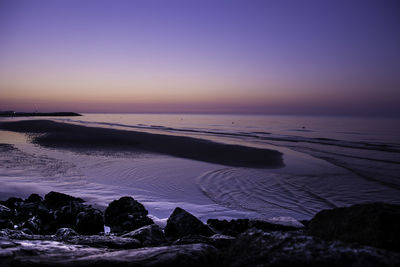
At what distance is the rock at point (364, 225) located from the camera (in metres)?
2.10

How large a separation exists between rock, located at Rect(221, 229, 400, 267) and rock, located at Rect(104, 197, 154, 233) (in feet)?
11.0

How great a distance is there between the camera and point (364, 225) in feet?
7.58

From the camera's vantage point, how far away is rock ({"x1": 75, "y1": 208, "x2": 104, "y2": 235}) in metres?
5.05

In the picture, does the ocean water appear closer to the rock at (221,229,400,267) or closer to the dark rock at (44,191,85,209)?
the dark rock at (44,191,85,209)

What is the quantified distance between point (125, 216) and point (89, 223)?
2.52 ft

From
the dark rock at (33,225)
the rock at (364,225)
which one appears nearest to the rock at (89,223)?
the dark rock at (33,225)

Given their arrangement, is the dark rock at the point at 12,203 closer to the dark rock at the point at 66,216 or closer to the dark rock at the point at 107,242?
the dark rock at the point at 66,216

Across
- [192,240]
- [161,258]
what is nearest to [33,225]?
[192,240]

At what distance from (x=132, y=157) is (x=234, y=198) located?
8.96 meters

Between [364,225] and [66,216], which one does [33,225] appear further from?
[364,225]

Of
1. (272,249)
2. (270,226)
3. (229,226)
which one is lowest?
(229,226)

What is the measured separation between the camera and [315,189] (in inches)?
348

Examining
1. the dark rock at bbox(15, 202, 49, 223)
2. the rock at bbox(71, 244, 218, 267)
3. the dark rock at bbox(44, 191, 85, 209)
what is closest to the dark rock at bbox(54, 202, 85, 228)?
the dark rock at bbox(15, 202, 49, 223)

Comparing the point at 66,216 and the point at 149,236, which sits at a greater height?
the point at 149,236
